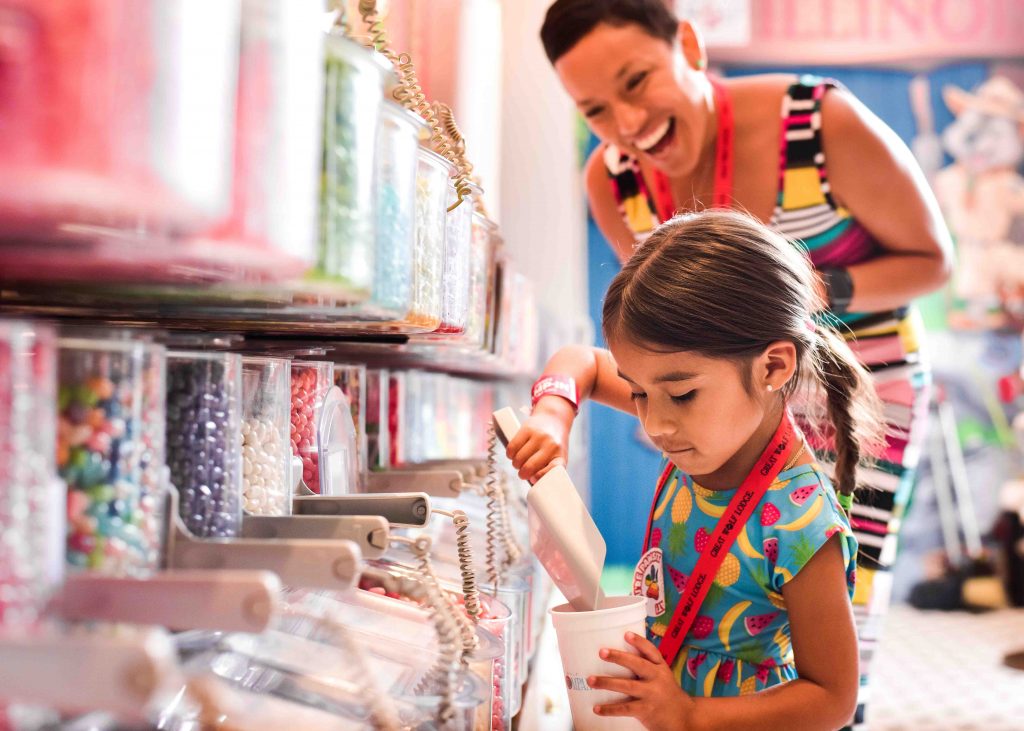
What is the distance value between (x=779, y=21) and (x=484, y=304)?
4.72 meters

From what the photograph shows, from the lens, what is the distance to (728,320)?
1.22m

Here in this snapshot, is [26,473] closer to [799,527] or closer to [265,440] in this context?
[265,440]

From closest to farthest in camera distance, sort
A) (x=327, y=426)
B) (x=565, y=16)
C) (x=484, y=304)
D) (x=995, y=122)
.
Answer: (x=327, y=426), (x=484, y=304), (x=565, y=16), (x=995, y=122)

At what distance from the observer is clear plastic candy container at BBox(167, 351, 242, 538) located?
2.34 ft

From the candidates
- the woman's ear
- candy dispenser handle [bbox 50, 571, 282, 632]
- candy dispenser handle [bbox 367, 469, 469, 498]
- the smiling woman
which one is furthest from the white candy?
the woman's ear

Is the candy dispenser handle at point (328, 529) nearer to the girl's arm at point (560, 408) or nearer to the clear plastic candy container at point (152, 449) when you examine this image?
the clear plastic candy container at point (152, 449)

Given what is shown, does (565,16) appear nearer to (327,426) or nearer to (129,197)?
(327,426)

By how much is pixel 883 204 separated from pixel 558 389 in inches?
30.1

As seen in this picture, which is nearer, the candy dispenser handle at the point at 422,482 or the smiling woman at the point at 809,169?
the candy dispenser handle at the point at 422,482

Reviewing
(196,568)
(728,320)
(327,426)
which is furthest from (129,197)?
(728,320)

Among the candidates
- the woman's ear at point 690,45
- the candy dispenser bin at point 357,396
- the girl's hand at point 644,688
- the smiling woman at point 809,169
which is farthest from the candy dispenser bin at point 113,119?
the woman's ear at point 690,45

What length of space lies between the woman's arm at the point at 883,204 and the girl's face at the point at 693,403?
0.62 meters

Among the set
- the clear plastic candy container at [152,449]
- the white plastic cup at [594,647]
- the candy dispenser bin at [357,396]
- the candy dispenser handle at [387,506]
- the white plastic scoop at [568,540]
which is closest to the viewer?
the clear plastic candy container at [152,449]

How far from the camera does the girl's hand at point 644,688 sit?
1.03 m
